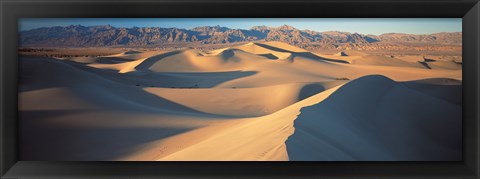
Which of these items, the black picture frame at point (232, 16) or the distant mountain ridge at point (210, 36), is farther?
the distant mountain ridge at point (210, 36)

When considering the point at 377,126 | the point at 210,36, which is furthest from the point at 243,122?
the point at 210,36

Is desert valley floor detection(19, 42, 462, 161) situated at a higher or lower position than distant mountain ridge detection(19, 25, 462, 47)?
lower

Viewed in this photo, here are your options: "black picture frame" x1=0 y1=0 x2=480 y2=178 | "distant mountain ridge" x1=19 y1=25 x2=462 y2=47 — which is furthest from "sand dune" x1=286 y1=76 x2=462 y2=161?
"distant mountain ridge" x1=19 y1=25 x2=462 y2=47

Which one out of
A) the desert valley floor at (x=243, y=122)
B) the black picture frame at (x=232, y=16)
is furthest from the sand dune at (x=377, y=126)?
the black picture frame at (x=232, y=16)

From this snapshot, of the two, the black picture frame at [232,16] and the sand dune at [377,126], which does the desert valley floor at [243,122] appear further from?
the black picture frame at [232,16]

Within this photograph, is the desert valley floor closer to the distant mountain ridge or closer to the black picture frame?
the black picture frame

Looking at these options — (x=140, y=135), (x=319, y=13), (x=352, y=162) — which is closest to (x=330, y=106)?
(x=352, y=162)
